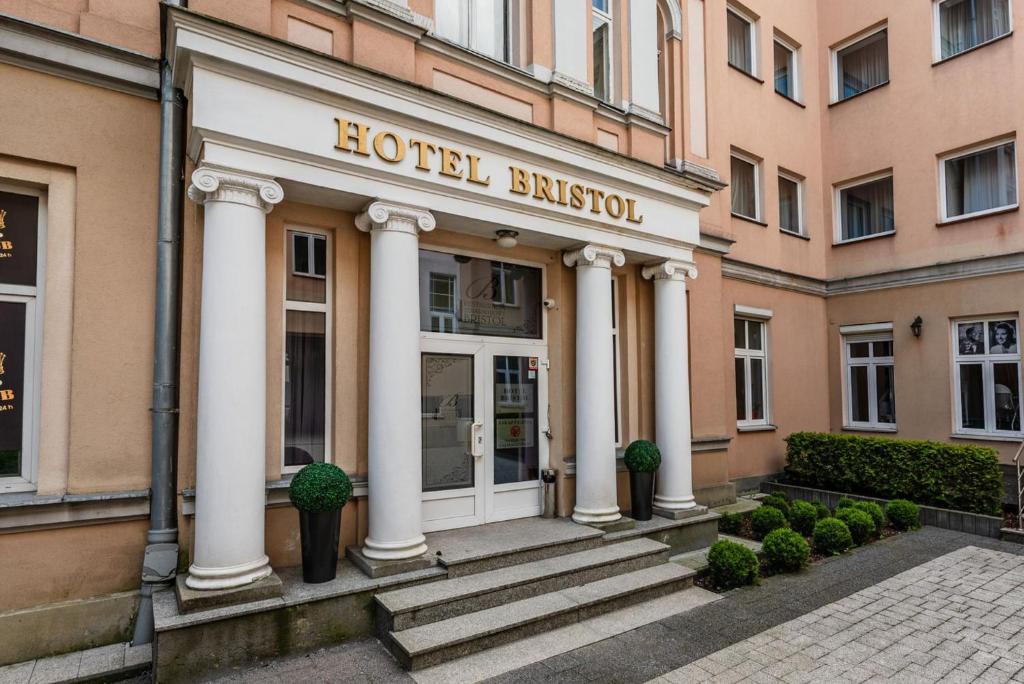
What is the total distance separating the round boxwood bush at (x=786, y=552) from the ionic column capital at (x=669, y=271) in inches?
131

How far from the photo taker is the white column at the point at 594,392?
22.0 ft

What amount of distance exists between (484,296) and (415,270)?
1.50 meters

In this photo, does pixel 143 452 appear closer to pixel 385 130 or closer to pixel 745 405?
pixel 385 130

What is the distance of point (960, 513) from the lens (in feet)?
26.6

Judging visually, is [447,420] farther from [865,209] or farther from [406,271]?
[865,209]

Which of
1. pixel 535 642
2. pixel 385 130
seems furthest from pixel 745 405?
pixel 385 130

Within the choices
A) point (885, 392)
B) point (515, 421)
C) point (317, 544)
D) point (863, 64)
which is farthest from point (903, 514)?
point (863, 64)

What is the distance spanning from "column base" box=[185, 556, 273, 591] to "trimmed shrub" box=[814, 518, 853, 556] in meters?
6.26

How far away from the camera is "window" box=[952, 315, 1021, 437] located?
32.0 ft


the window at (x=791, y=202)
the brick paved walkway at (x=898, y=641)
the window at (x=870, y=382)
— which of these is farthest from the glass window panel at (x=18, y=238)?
the window at (x=870, y=382)

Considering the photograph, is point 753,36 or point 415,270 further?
point 753,36

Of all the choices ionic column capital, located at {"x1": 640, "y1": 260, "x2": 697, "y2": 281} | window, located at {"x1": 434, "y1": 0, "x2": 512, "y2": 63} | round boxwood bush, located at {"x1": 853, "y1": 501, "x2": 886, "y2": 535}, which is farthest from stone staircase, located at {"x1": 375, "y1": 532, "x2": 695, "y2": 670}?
window, located at {"x1": 434, "y1": 0, "x2": 512, "y2": 63}

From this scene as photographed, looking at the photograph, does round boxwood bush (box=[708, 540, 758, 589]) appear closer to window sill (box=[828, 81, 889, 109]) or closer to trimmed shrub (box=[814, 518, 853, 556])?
trimmed shrub (box=[814, 518, 853, 556])

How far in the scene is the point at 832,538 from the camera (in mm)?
7039
